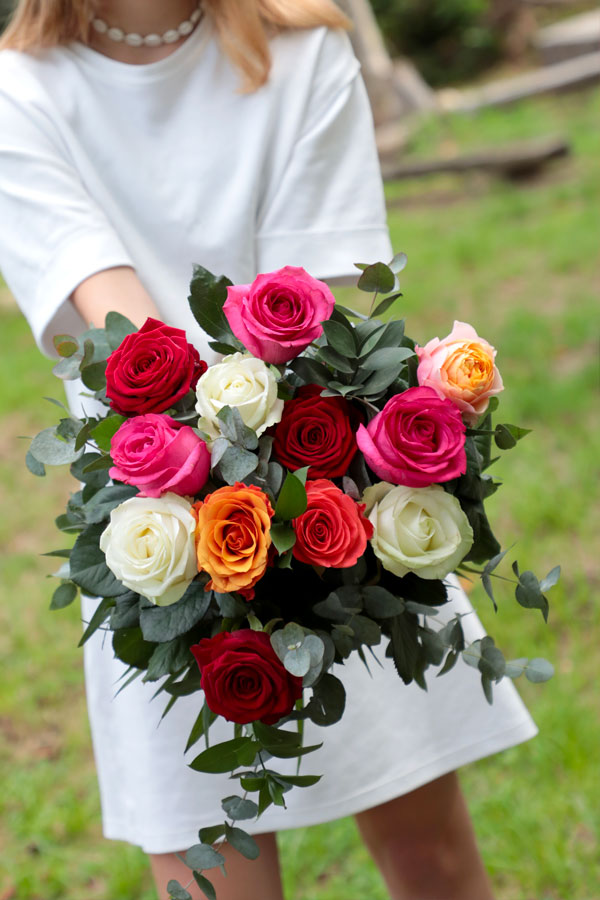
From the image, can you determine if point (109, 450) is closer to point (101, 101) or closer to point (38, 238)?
point (38, 238)

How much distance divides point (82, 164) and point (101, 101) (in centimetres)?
14

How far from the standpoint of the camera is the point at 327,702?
3.92 ft

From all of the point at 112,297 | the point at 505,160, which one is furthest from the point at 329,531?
the point at 505,160

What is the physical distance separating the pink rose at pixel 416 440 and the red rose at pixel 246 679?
245mm

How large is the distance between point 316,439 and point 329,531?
119 millimetres

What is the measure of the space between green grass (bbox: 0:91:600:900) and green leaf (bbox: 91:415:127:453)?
168 centimetres

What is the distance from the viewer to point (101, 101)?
5.74 ft

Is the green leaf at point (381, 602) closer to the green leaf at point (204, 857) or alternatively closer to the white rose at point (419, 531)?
the white rose at point (419, 531)

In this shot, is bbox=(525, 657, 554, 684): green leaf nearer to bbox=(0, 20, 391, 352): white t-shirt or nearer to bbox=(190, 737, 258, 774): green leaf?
bbox=(190, 737, 258, 774): green leaf

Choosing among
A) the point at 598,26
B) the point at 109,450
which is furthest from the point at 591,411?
the point at 598,26

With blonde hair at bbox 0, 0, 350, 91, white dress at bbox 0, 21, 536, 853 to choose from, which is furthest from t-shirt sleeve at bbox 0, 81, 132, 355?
blonde hair at bbox 0, 0, 350, 91

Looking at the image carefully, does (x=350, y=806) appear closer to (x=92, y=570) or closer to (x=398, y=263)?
(x=92, y=570)

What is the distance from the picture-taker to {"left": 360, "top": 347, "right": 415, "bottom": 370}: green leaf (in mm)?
1174

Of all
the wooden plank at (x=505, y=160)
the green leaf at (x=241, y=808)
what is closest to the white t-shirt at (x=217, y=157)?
the green leaf at (x=241, y=808)
